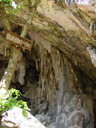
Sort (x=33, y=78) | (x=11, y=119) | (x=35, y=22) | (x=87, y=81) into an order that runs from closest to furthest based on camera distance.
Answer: (x=11, y=119)
(x=35, y=22)
(x=87, y=81)
(x=33, y=78)

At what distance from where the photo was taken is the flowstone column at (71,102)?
5.81 metres

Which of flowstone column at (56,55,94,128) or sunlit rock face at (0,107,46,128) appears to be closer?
sunlit rock face at (0,107,46,128)

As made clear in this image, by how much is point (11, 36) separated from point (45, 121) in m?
4.75

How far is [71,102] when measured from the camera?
623 centimetres

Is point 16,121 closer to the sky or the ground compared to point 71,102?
closer to the ground

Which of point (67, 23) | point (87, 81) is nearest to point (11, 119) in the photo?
point (67, 23)

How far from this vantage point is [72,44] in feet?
18.9

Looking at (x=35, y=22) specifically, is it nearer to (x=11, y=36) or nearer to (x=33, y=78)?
(x=11, y=36)

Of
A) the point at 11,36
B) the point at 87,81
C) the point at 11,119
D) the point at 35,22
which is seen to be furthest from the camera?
the point at 87,81

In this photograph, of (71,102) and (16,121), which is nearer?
(16,121)

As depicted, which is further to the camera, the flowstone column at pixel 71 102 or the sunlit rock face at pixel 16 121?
the flowstone column at pixel 71 102

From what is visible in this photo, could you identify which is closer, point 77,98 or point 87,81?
point 77,98

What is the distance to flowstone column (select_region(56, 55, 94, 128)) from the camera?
581 cm

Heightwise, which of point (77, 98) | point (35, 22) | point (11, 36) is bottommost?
point (77, 98)
